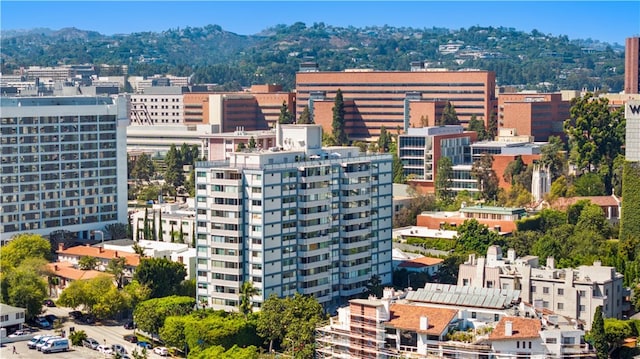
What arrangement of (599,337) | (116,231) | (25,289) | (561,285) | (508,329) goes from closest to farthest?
(508,329) → (599,337) → (561,285) → (25,289) → (116,231)

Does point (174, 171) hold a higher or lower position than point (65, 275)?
higher

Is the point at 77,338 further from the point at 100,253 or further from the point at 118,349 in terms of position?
the point at 100,253

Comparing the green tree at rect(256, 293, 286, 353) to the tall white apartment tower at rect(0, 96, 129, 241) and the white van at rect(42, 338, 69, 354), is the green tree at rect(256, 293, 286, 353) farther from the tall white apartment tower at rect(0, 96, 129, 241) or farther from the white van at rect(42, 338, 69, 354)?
the tall white apartment tower at rect(0, 96, 129, 241)

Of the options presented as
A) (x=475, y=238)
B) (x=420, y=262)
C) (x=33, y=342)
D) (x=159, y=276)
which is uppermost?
(x=475, y=238)

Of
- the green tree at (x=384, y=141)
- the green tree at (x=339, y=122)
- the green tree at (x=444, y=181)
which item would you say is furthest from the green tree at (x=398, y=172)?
the green tree at (x=339, y=122)

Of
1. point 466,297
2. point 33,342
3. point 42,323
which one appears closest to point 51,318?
point 42,323

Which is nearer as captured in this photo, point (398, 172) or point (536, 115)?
point (398, 172)

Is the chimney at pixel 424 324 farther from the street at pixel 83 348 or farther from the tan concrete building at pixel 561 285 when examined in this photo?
the street at pixel 83 348
